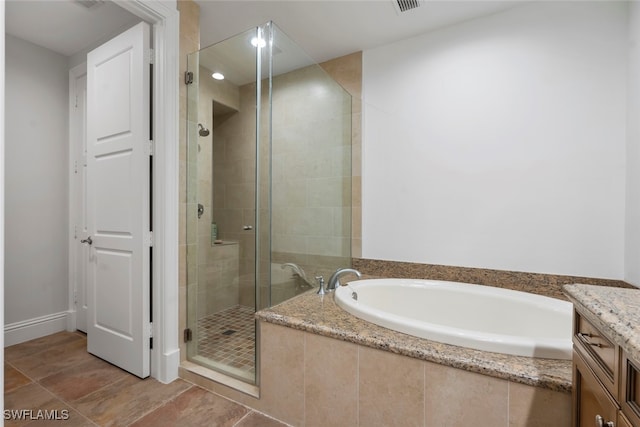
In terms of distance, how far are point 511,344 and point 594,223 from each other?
1263mm

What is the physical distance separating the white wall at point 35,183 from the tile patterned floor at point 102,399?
1.99ft

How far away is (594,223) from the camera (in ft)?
6.12

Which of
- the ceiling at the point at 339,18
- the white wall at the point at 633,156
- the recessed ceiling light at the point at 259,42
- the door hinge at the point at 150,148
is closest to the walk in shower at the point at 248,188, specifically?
the recessed ceiling light at the point at 259,42

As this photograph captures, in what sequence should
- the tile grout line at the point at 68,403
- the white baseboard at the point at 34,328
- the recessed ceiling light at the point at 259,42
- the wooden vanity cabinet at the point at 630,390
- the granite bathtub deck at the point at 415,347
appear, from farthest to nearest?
the white baseboard at the point at 34,328 → the recessed ceiling light at the point at 259,42 → the tile grout line at the point at 68,403 → the granite bathtub deck at the point at 415,347 → the wooden vanity cabinet at the point at 630,390

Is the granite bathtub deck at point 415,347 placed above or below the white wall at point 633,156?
below

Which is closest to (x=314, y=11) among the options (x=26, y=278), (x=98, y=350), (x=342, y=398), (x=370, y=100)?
(x=370, y=100)

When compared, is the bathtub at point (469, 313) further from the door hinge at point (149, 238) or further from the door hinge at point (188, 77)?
the door hinge at point (188, 77)

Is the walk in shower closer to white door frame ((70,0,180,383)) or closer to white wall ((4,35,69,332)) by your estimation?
white door frame ((70,0,180,383))

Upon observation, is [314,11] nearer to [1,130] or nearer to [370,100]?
[370,100]

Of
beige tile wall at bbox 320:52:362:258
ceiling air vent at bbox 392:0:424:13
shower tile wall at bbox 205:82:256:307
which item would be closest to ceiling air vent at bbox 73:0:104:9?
shower tile wall at bbox 205:82:256:307

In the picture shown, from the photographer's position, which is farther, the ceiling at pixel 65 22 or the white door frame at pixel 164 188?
the ceiling at pixel 65 22

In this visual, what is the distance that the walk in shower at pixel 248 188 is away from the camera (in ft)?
5.98

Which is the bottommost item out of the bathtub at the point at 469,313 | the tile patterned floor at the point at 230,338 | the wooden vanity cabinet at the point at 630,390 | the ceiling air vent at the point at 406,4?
the tile patterned floor at the point at 230,338

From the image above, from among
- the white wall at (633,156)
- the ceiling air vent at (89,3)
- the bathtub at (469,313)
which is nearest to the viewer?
the bathtub at (469,313)
